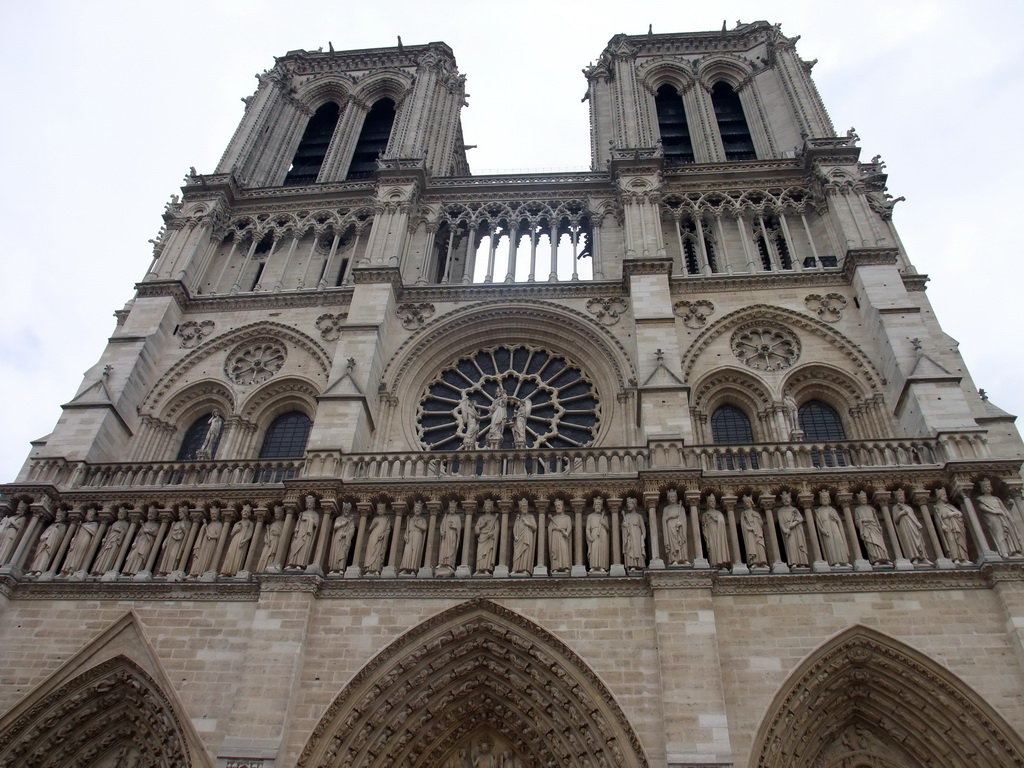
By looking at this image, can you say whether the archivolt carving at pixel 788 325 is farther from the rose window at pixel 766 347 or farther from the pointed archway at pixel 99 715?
the pointed archway at pixel 99 715

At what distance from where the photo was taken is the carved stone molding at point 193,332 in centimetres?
1714

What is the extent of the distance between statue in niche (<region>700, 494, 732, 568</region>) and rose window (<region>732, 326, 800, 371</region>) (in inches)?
168

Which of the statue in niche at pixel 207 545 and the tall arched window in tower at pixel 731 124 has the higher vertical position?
the tall arched window in tower at pixel 731 124

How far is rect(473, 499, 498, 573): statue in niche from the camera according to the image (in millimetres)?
11781

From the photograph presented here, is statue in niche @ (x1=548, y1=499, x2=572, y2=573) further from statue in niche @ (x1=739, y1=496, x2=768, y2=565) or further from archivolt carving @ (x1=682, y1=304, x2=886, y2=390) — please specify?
archivolt carving @ (x1=682, y1=304, x2=886, y2=390)

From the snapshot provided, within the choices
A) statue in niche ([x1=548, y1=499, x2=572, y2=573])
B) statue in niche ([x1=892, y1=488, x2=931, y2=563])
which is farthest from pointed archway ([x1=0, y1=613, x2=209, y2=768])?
statue in niche ([x1=892, y1=488, x2=931, y2=563])

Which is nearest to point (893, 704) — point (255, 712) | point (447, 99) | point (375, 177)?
point (255, 712)

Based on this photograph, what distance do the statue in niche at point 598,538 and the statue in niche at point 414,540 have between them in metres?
2.51

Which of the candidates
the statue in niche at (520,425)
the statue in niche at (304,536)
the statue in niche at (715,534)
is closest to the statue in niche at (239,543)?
the statue in niche at (304,536)

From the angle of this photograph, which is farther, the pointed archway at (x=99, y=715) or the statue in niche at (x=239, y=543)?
the statue in niche at (x=239, y=543)

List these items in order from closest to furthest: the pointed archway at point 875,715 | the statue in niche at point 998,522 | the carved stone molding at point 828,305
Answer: the pointed archway at point 875,715, the statue in niche at point 998,522, the carved stone molding at point 828,305

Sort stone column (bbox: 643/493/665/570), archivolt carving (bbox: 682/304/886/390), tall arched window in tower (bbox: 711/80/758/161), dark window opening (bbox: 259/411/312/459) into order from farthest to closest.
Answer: tall arched window in tower (bbox: 711/80/758/161) → dark window opening (bbox: 259/411/312/459) → archivolt carving (bbox: 682/304/886/390) → stone column (bbox: 643/493/665/570)

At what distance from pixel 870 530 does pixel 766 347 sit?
16.3 feet

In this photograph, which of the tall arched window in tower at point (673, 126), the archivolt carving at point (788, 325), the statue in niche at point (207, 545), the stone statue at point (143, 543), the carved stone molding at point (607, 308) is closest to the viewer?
the statue in niche at point (207, 545)
